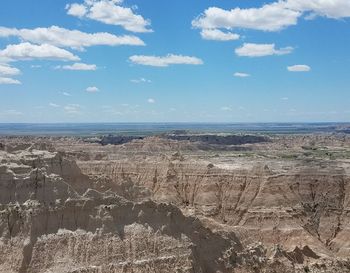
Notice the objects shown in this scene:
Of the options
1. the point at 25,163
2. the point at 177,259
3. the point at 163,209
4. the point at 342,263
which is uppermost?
the point at 25,163

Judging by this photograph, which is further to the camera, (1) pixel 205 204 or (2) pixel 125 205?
(1) pixel 205 204

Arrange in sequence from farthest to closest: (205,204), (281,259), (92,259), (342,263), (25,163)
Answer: (205,204) → (342,263) → (281,259) → (25,163) → (92,259)

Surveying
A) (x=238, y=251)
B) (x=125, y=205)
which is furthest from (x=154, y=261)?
(x=238, y=251)

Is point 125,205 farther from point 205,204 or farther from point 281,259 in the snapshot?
point 205,204

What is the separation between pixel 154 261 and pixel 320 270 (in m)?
23.9

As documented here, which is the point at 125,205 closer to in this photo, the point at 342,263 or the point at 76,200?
the point at 76,200

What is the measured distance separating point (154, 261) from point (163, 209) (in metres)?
5.89

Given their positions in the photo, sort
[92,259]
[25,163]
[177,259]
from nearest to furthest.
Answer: [92,259] < [177,259] < [25,163]

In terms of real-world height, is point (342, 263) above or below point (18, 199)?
below

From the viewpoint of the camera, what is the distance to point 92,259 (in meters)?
52.2

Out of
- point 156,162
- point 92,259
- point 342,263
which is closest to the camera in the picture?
point 92,259

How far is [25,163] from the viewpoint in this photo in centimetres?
6181

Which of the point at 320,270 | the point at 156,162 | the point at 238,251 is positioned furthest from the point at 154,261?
the point at 156,162

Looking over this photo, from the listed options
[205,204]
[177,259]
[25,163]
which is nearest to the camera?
[177,259]
